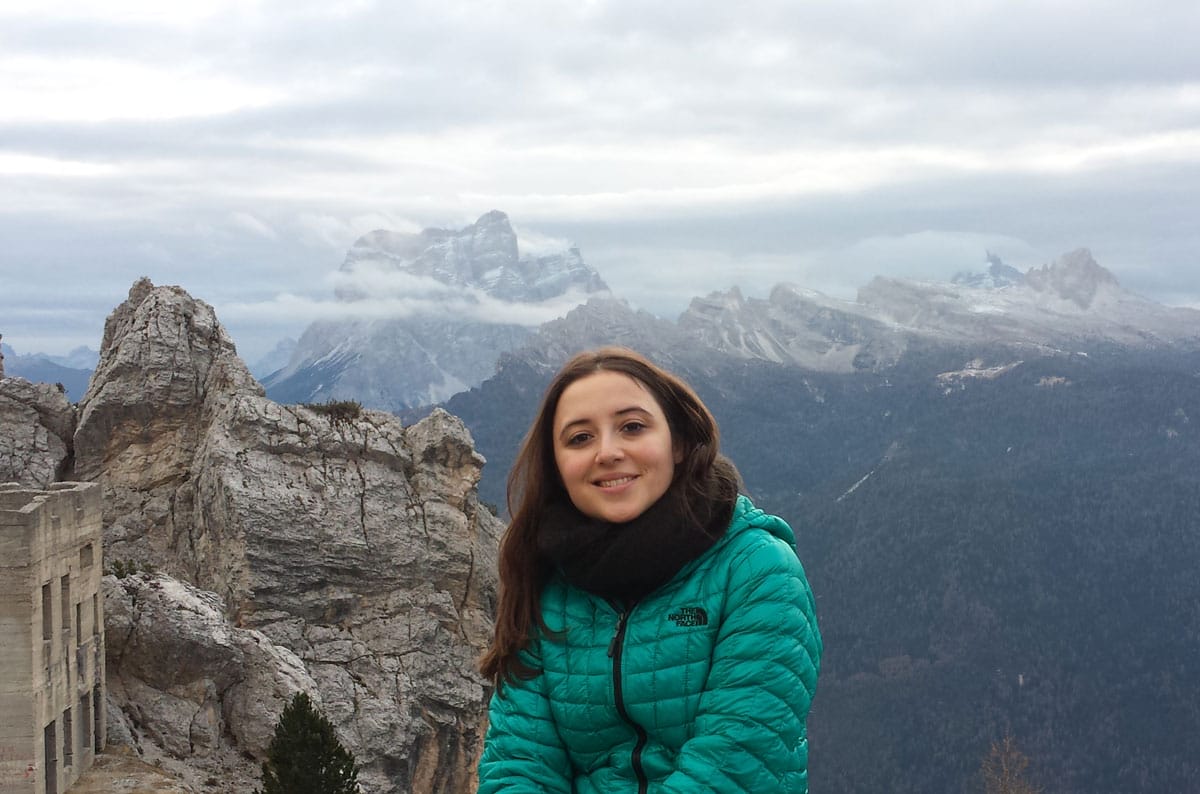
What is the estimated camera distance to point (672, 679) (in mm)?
7539

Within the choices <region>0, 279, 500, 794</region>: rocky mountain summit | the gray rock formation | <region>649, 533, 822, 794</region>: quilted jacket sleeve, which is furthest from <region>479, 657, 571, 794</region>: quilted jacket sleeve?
the gray rock formation

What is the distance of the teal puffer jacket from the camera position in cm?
733

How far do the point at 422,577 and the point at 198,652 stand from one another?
446 inches

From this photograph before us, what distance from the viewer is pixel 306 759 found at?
99.6 feet

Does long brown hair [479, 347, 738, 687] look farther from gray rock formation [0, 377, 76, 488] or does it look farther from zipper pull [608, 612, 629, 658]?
gray rock formation [0, 377, 76, 488]

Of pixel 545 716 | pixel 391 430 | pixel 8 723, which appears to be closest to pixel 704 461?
pixel 545 716

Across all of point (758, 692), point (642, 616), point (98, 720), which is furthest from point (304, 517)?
point (758, 692)

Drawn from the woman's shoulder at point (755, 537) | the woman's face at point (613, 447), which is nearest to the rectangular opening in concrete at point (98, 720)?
the woman's face at point (613, 447)

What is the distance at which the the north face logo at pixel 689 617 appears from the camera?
758 centimetres

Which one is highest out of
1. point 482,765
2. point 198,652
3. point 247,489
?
point 482,765

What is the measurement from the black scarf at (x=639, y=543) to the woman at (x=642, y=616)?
0.01 meters

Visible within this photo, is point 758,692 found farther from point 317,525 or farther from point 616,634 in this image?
point 317,525

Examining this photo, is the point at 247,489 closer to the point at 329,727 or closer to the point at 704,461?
the point at 329,727

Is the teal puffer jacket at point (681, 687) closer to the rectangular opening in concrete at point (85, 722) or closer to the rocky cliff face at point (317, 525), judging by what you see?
the rectangular opening in concrete at point (85, 722)
